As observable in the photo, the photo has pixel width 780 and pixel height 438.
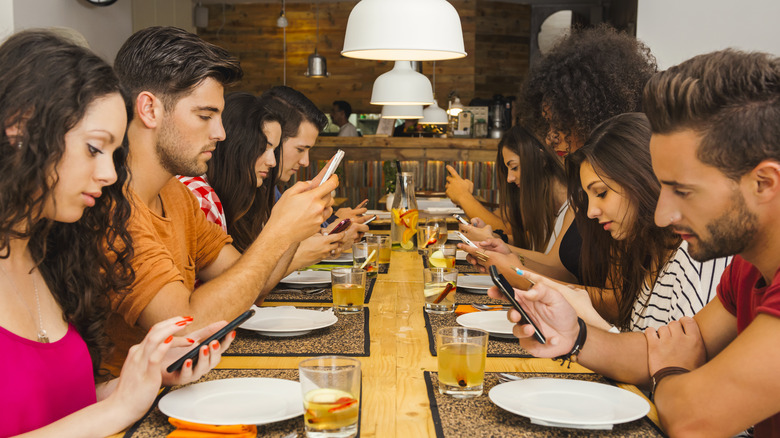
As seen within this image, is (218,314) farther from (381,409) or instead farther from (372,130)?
(372,130)

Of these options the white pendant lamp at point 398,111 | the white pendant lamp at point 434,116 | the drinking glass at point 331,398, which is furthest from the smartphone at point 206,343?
the white pendant lamp at point 434,116

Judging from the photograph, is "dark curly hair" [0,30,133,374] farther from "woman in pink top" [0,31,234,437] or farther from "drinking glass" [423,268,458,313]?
"drinking glass" [423,268,458,313]

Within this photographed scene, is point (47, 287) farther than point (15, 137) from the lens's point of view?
Yes

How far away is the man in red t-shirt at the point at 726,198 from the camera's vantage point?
1.09 meters

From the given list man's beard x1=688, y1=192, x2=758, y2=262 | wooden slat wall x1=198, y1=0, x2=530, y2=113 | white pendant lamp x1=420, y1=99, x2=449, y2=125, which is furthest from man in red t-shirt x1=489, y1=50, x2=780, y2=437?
wooden slat wall x1=198, y1=0, x2=530, y2=113

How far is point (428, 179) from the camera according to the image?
6961 millimetres

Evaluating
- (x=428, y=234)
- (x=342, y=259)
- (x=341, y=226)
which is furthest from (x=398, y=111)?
(x=341, y=226)

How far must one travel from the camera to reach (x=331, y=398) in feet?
3.56

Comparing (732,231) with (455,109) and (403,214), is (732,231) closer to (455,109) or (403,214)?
(403,214)

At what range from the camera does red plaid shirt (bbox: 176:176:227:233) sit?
2582 mm

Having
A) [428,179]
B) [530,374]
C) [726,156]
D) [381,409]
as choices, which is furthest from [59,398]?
[428,179]

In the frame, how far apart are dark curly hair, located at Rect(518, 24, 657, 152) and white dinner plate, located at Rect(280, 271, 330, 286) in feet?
4.03

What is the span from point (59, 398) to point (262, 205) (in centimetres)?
186

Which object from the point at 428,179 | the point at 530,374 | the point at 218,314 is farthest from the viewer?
the point at 428,179
